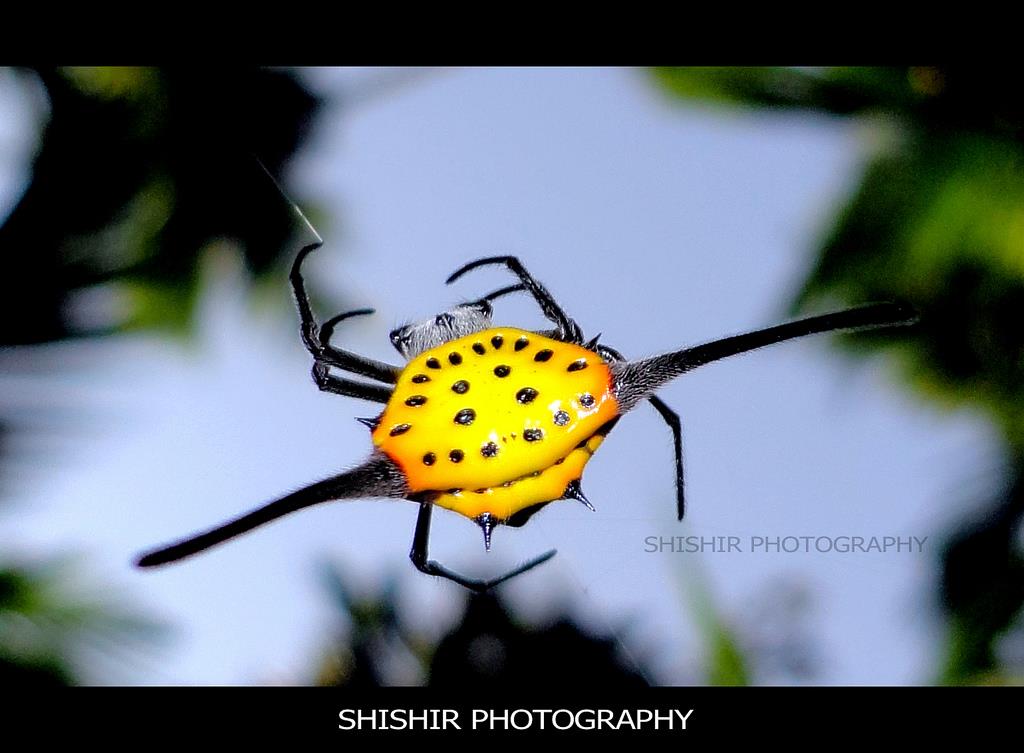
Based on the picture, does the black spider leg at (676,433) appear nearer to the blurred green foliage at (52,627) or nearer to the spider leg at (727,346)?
the spider leg at (727,346)

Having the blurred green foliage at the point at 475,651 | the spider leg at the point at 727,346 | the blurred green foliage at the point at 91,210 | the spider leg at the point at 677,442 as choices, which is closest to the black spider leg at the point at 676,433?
the spider leg at the point at 677,442

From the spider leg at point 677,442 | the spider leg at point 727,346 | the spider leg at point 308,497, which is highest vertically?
the spider leg at point 677,442

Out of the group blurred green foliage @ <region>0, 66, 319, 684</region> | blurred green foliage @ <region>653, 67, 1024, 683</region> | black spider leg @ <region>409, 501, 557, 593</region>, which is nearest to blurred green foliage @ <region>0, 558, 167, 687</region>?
blurred green foliage @ <region>0, 66, 319, 684</region>

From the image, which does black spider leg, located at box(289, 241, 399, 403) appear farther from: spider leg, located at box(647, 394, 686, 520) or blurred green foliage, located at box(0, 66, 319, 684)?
blurred green foliage, located at box(0, 66, 319, 684)

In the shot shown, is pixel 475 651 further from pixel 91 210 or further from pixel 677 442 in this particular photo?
pixel 91 210

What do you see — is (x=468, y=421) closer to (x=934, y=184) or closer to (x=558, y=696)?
(x=558, y=696)

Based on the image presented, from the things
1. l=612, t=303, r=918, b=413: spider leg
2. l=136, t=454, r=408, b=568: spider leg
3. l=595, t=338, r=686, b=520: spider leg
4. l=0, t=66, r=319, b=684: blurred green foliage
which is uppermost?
l=0, t=66, r=319, b=684: blurred green foliage

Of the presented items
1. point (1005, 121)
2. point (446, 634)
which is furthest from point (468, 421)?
point (1005, 121)
